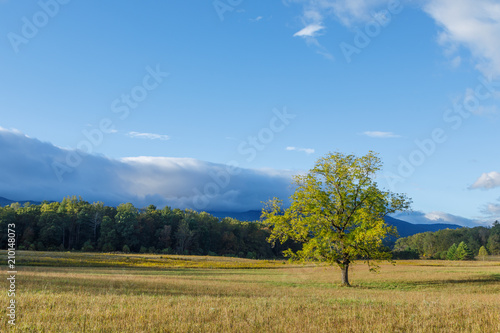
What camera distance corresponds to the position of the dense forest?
131625 millimetres

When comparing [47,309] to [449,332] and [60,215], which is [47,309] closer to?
[449,332]

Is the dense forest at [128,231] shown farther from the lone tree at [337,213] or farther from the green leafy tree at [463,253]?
the lone tree at [337,213]

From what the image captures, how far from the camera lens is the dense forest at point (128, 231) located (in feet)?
432

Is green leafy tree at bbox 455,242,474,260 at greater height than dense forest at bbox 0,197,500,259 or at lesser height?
lesser

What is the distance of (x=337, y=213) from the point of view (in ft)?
131

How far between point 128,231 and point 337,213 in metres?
119

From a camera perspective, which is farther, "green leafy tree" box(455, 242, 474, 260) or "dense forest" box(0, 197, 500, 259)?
"green leafy tree" box(455, 242, 474, 260)

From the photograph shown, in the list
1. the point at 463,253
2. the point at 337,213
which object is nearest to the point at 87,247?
the point at 337,213

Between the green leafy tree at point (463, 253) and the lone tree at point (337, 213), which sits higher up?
the lone tree at point (337, 213)

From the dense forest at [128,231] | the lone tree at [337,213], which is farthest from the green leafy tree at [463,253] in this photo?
the lone tree at [337,213]

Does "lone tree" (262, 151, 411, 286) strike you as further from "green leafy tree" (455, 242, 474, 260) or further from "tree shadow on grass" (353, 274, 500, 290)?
"green leafy tree" (455, 242, 474, 260)

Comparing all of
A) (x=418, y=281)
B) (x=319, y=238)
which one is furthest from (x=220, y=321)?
(x=418, y=281)

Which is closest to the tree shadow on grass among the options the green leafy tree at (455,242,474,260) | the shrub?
the shrub

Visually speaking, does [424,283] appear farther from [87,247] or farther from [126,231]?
[126,231]
